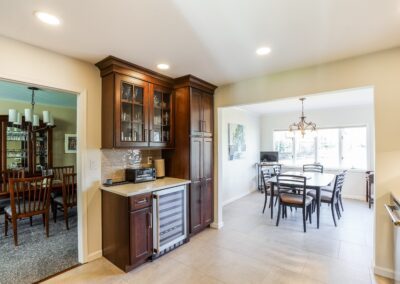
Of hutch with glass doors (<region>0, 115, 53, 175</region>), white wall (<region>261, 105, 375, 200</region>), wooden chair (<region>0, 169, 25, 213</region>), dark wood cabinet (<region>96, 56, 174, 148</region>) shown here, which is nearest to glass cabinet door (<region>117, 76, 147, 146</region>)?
dark wood cabinet (<region>96, 56, 174, 148</region>)

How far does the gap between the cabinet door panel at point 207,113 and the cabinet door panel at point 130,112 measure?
991mm

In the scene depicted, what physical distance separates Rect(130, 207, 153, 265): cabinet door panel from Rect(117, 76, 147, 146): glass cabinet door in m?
0.89

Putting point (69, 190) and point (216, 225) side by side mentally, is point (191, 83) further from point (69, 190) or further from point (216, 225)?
point (69, 190)

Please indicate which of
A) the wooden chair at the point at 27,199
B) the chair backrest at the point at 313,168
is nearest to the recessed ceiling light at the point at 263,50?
the wooden chair at the point at 27,199

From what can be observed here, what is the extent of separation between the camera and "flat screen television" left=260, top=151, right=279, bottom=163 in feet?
21.4

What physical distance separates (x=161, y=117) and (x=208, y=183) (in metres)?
1.35

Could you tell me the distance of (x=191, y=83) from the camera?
10.6 feet

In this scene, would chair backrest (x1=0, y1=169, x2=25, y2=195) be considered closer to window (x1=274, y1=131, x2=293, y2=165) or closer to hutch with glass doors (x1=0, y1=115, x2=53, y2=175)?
hutch with glass doors (x1=0, y1=115, x2=53, y2=175)

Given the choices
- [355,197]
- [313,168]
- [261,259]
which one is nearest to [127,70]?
[261,259]

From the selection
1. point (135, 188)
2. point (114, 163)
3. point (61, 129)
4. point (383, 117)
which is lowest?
point (135, 188)

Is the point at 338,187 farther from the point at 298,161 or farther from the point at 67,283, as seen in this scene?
the point at 67,283

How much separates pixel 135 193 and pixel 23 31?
6.10ft

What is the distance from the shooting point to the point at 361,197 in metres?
5.49

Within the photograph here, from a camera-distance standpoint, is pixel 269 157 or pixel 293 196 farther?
pixel 269 157
